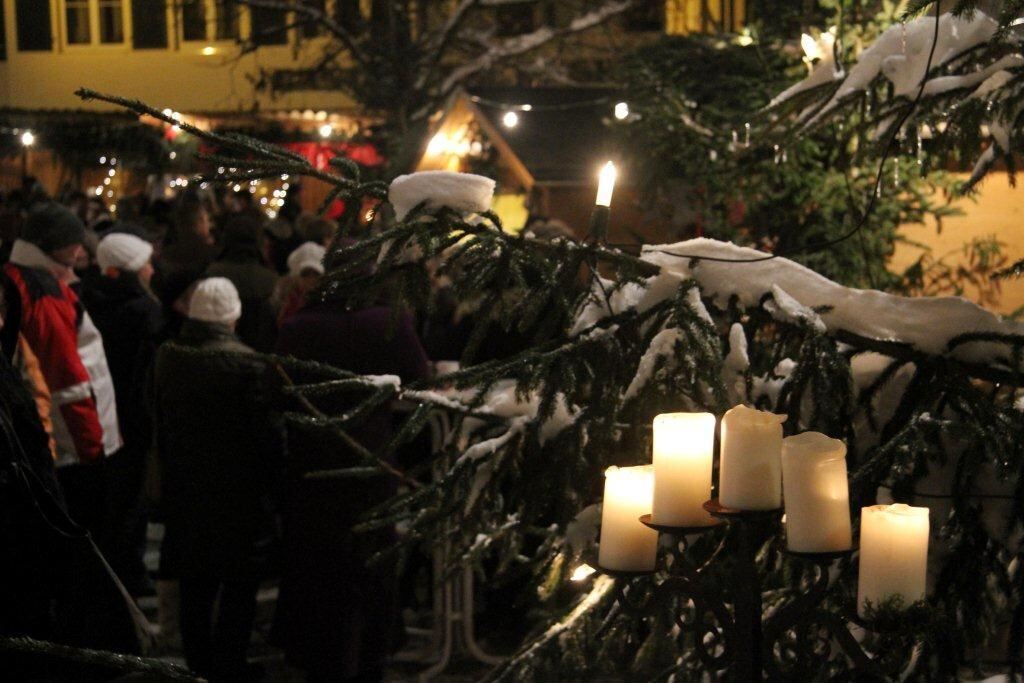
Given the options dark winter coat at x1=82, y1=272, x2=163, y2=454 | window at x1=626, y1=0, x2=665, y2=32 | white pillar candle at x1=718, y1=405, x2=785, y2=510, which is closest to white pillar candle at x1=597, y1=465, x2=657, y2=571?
white pillar candle at x1=718, y1=405, x2=785, y2=510

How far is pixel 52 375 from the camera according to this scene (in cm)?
579

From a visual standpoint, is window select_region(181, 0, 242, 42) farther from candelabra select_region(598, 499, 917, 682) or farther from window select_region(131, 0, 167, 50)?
candelabra select_region(598, 499, 917, 682)

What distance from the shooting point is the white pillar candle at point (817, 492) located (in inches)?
101

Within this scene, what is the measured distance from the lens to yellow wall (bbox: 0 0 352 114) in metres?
11.5

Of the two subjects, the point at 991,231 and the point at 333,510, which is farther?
the point at 991,231

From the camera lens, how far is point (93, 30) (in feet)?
38.2

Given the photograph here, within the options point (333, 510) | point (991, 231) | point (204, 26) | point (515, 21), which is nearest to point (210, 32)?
point (204, 26)

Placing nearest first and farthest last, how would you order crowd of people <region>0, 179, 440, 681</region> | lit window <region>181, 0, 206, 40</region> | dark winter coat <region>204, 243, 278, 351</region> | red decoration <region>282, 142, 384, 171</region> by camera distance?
crowd of people <region>0, 179, 440, 681</region>, dark winter coat <region>204, 243, 278, 351</region>, red decoration <region>282, 142, 384, 171</region>, lit window <region>181, 0, 206, 40</region>

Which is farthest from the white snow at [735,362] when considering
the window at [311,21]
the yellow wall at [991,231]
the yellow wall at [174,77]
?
the window at [311,21]

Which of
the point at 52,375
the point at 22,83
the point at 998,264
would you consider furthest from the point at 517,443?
the point at 22,83

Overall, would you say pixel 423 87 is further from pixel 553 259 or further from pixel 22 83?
pixel 553 259

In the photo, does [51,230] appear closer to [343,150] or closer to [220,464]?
[220,464]

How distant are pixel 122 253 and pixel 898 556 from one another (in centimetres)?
623

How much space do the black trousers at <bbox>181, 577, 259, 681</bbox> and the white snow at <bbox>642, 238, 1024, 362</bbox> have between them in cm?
327
